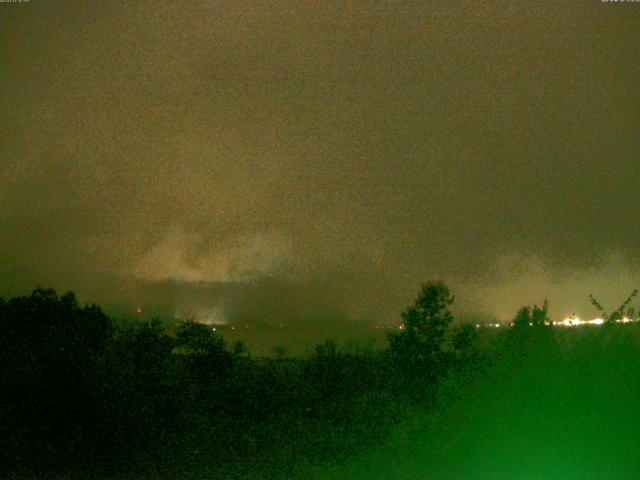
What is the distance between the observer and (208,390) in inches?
679

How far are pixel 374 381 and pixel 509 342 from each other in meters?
3.99

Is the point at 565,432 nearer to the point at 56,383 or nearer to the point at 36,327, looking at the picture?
the point at 56,383

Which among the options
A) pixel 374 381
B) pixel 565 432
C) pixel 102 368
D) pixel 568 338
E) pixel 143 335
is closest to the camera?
pixel 565 432

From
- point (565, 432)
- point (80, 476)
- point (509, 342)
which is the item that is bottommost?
point (80, 476)

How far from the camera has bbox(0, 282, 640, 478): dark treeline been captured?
41.5ft

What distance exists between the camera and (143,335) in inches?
685

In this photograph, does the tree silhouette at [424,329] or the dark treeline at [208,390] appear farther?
the tree silhouette at [424,329]

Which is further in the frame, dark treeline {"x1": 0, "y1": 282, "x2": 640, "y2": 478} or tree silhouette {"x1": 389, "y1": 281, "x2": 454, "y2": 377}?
tree silhouette {"x1": 389, "y1": 281, "x2": 454, "y2": 377}

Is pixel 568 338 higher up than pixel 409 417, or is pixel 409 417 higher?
pixel 568 338

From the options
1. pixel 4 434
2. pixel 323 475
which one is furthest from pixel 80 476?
pixel 323 475

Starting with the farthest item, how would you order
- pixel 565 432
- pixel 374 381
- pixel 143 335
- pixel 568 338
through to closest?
pixel 143 335 → pixel 374 381 → pixel 568 338 → pixel 565 432

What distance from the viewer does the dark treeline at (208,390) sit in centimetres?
1265

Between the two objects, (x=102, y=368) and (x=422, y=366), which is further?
(x=422, y=366)

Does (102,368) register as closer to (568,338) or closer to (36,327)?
(36,327)
